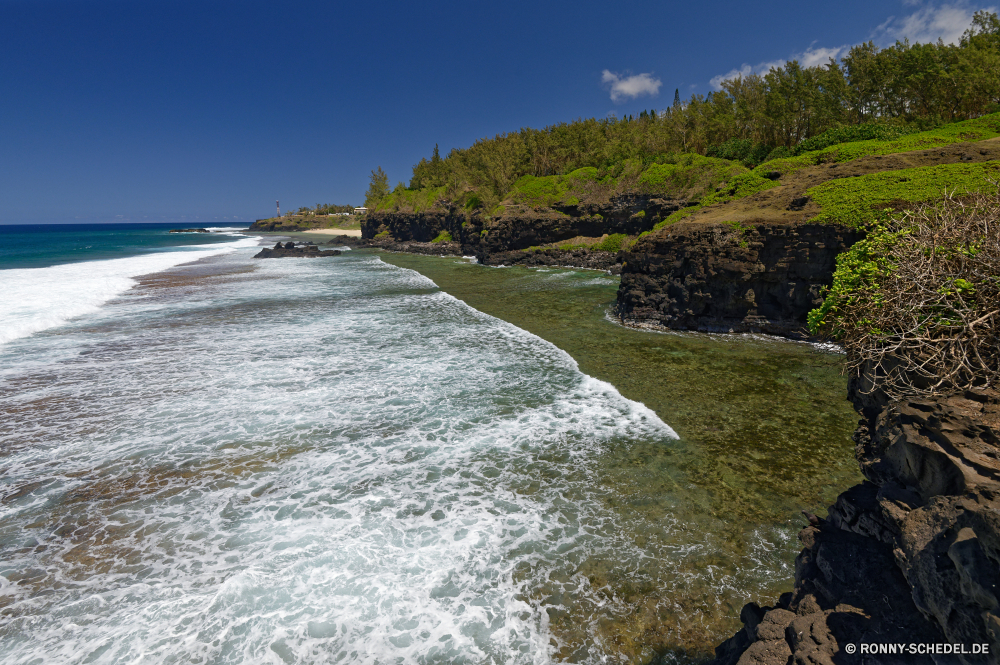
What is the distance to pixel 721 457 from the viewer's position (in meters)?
10.5

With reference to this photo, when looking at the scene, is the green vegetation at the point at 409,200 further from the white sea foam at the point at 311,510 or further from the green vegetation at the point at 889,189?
the white sea foam at the point at 311,510

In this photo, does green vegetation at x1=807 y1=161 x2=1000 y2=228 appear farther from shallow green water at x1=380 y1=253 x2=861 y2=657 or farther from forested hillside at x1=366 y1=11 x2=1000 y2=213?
forested hillside at x1=366 y1=11 x2=1000 y2=213

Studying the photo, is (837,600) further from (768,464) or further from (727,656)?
(768,464)

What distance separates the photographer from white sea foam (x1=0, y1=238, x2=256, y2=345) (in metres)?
24.2

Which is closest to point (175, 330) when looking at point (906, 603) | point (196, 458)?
point (196, 458)

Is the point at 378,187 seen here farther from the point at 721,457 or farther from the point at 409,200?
the point at 721,457

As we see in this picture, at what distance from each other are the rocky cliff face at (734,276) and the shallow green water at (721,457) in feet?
4.83

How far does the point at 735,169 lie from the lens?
41750mm

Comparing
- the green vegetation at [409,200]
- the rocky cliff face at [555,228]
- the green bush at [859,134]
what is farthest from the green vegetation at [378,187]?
the green bush at [859,134]

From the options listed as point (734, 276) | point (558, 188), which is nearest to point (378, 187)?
point (558, 188)

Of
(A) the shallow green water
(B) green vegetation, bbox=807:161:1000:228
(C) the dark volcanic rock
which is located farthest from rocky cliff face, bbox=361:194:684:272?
(A) the shallow green water

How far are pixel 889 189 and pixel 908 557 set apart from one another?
2075 centimetres

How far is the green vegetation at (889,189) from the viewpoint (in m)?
16.3

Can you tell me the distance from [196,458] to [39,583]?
145 inches
